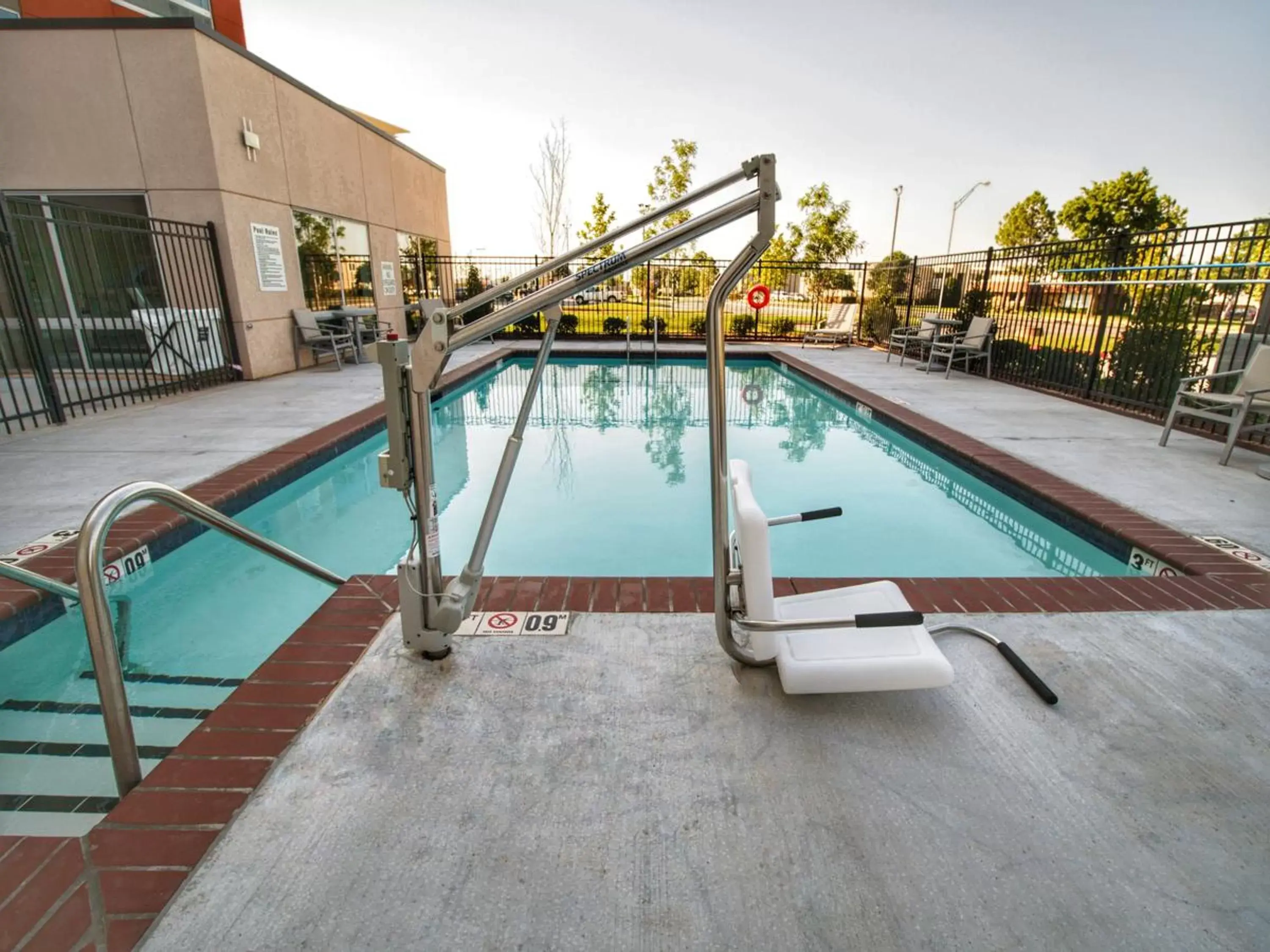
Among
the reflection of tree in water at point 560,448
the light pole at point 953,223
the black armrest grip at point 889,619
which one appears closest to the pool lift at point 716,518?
the black armrest grip at point 889,619

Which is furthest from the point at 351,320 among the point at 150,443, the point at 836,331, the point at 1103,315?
the point at 1103,315

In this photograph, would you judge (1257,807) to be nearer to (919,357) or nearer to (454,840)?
(454,840)

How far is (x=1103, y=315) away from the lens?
7.05 m

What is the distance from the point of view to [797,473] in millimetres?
5844

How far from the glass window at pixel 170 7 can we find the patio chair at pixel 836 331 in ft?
44.0

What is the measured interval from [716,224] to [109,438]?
237 inches

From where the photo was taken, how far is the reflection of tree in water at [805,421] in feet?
21.8

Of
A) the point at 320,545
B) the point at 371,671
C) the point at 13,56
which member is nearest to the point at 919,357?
the point at 320,545

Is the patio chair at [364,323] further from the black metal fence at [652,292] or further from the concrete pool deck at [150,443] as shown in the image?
the black metal fence at [652,292]

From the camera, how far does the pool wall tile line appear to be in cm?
117

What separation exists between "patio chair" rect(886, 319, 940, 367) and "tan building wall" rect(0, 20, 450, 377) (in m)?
10.3

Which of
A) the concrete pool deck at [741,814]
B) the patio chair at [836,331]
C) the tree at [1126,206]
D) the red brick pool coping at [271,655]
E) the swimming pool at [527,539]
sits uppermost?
the tree at [1126,206]

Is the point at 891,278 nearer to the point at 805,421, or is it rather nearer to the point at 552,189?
the point at 805,421

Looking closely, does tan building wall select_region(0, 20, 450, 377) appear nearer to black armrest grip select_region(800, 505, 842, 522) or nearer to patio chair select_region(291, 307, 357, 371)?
patio chair select_region(291, 307, 357, 371)
